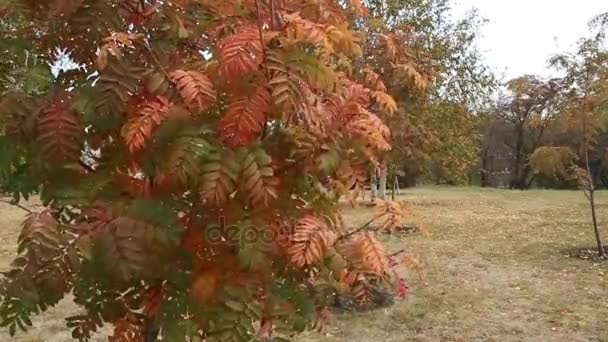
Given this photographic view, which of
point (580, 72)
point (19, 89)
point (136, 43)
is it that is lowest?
point (19, 89)

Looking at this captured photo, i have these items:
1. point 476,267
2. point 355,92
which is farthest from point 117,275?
point 476,267

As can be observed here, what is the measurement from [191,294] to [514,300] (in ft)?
19.4

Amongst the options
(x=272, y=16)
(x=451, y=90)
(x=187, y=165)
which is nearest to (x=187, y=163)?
(x=187, y=165)

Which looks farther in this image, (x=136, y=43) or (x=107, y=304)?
(x=107, y=304)

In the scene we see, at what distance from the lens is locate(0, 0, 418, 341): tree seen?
1.63m

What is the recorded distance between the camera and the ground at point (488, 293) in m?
5.58

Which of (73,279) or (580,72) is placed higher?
(580,72)

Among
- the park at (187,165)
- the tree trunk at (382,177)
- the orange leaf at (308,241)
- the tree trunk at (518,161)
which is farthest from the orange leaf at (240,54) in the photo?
the tree trunk at (518,161)

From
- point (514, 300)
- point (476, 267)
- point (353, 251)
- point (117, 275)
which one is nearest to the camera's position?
point (117, 275)

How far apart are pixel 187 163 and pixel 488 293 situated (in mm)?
6389

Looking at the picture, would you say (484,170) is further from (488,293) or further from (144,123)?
(144,123)

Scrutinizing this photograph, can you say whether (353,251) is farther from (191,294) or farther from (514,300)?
(514,300)

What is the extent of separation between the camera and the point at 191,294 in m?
1.79

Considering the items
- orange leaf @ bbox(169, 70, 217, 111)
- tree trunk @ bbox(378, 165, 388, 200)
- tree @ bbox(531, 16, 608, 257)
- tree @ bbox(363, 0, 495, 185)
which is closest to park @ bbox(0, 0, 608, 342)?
orange leaf @ bbox(169, 70, 217, 111)
